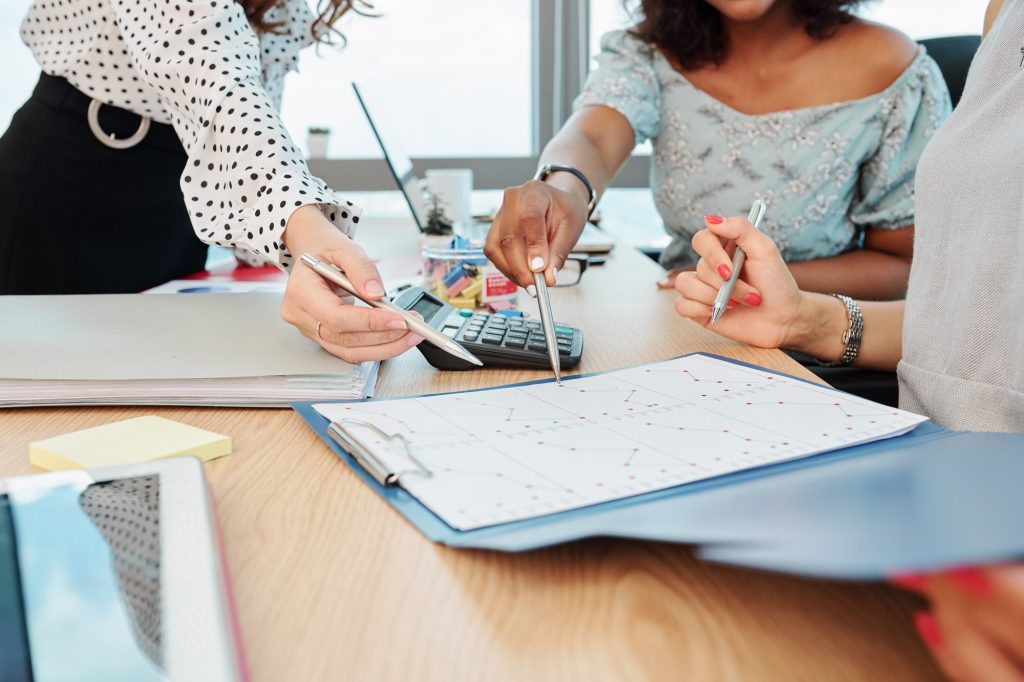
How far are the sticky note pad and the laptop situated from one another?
97cm

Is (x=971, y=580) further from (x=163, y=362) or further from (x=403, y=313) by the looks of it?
(x=163, y=362)

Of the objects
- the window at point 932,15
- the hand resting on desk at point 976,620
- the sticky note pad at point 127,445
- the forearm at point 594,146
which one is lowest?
the sticky note pad at point 127,445

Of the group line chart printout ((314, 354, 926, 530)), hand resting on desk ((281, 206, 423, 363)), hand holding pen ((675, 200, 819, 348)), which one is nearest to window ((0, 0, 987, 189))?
hand holding pen ((675, 200, 819, 348))

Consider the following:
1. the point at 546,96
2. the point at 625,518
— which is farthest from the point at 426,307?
the point at 546,96

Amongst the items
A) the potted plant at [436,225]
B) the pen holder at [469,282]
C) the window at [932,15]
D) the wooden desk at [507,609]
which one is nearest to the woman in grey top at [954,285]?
the pen holder at [469,282]

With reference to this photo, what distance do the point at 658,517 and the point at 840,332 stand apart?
1.79 ft

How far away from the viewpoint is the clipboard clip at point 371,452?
0.46 m

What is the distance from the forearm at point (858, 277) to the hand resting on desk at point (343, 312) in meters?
0.88

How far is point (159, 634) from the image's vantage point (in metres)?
0.27

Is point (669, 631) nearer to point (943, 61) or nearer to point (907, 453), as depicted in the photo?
point (907, 453)

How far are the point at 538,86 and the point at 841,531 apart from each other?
99.1 inches

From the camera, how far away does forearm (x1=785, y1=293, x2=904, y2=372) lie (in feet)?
2.68

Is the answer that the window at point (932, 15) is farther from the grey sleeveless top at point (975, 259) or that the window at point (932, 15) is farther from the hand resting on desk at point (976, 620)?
the hand resting on desk at point (976, 620)

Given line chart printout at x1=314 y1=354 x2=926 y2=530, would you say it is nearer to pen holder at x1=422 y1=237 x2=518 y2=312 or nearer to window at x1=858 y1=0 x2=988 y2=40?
pen holder at x1=422 y1=237 x2=518 y2=312
